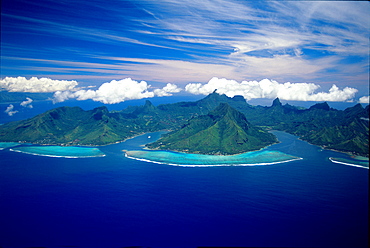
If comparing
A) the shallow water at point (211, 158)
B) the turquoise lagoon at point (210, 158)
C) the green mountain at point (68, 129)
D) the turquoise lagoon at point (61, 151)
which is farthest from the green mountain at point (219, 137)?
the green mountain at point (68, 129)

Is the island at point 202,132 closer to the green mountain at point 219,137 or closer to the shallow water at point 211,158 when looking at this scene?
the green mountain at point 219,137

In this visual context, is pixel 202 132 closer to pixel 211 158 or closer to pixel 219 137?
pixel 219 137

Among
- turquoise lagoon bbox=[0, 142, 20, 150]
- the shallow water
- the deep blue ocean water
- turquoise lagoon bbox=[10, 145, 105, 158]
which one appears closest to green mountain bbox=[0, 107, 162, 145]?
turquoise lagoon bbox=[0, 142, 20, 150]

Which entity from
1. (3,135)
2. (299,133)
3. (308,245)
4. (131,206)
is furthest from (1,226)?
(299,133)

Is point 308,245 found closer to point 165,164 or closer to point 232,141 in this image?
point 165,164

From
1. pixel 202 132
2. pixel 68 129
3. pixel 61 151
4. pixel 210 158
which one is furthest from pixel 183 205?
pixel 68 129

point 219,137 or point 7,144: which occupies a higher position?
point 219,137
